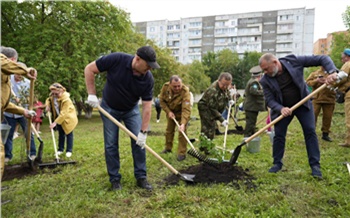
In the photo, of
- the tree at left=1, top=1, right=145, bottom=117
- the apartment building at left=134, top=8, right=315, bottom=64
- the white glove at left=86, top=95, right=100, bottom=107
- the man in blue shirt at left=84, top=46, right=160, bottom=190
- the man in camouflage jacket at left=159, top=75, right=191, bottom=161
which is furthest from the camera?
the apartment building at left=134, top=8, right=315, bottom=64

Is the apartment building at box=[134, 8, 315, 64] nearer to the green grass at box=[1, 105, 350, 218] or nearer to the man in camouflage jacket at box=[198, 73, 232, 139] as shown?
the man in camouflage jacket at box=[198, 73, 232, 139]

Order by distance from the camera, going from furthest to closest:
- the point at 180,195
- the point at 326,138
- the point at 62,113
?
the point at 326,138 → the point at 62,113 → the point at 180,195

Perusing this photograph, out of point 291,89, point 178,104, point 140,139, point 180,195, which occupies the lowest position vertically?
point 180,195

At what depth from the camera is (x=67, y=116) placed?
17.5 feet

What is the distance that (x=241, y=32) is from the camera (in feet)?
192

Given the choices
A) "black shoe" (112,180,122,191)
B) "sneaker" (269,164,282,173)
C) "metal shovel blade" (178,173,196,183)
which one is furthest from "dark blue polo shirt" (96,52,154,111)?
"sneaker" (269,164,282,173)

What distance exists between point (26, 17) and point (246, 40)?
5291 cm

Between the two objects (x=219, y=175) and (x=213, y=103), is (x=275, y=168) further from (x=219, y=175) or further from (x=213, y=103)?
(x=213, y=103)

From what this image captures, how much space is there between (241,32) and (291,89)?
193 feet

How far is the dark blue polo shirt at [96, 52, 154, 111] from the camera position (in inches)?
129

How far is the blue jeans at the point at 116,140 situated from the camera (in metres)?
3.52

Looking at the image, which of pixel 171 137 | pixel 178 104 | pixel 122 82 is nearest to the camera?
pixel 122 82

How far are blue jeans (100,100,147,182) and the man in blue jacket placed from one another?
2.02 m

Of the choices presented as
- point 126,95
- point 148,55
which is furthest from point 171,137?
point 148,55
